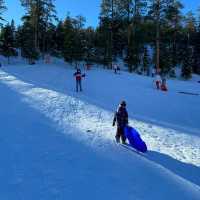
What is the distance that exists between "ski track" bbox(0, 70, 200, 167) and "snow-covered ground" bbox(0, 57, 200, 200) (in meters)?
0.04

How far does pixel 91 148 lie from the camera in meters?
11.4

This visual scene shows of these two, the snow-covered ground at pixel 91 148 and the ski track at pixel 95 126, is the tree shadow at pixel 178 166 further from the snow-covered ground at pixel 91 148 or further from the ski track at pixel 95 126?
the ski track at pixel 95 126

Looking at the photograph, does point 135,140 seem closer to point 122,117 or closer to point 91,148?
point 122,117

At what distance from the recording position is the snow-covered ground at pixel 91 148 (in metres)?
8.30

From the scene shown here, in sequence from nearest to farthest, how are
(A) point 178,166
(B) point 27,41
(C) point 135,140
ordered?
(A) point 178,166
(C) point 135,140
(B) point 27,41

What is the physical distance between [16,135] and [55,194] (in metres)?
5.26

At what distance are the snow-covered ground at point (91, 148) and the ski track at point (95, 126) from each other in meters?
0.04

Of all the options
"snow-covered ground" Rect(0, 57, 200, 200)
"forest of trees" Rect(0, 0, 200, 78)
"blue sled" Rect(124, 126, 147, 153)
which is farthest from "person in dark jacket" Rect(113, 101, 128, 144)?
"forest of trees" Rect(0, 0, 200, 78)

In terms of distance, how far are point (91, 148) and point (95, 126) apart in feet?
10.4

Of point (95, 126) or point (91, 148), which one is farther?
point (95, 126)

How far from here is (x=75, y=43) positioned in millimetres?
44562

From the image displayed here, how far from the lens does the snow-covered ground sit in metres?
8.30

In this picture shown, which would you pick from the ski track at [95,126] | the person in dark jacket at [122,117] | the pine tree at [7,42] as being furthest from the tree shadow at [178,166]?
the pine tree at [7,42]

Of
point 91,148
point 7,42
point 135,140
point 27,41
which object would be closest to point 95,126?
point 91,148
